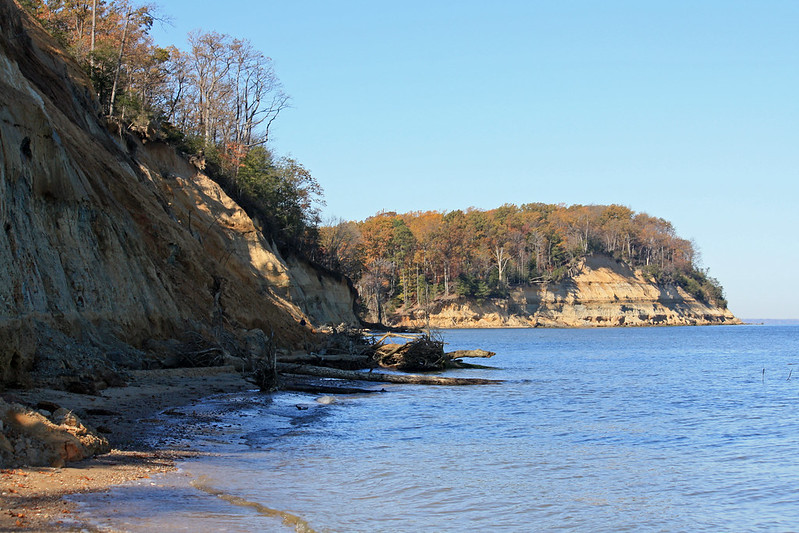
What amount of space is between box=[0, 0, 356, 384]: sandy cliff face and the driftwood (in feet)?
9.21

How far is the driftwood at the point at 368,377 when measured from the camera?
68.5 ft

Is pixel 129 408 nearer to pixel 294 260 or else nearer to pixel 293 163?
pixel 294 260

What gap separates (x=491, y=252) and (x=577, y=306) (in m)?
17.0

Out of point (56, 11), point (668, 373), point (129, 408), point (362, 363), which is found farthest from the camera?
point (56, 11)

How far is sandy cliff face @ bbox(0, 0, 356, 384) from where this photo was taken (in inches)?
539

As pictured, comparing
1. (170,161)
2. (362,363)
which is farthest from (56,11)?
(362,363)

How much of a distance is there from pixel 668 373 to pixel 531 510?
2737 cm

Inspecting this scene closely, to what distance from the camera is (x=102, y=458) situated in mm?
8422

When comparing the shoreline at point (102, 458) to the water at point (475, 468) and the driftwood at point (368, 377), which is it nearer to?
the water at point (475, 468)

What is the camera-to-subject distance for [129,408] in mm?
12094

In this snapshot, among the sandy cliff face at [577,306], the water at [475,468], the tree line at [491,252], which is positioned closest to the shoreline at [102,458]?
the water at [475,468]

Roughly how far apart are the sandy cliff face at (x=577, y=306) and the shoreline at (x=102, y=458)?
87532mm

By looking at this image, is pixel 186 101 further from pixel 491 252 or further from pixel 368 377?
pixel 491 252

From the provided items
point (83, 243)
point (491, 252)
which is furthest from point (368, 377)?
point (491, 252)
